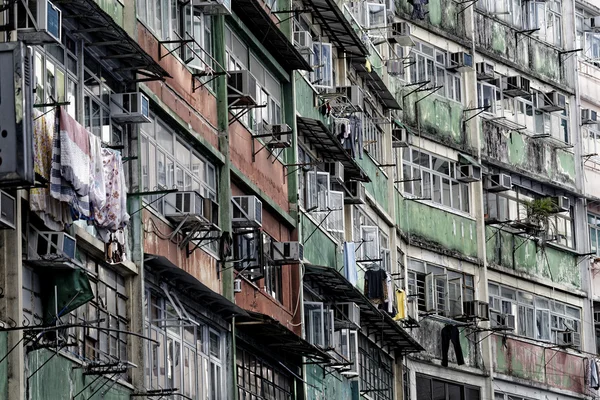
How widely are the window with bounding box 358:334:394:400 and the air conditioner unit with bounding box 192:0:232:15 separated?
31.7ft

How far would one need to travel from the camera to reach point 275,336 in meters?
25.6

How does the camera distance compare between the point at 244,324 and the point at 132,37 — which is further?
the point at 244,324

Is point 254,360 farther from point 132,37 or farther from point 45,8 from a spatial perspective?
point 45,8

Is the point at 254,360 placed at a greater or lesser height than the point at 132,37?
lesser

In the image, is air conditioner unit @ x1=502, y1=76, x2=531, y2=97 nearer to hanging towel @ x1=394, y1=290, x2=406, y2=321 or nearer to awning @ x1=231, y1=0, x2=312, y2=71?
hanging towel @ x1=394, y1=290, x2=406, y2=321

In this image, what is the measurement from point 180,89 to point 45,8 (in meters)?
6.00

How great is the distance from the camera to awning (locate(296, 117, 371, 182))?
92.9ft

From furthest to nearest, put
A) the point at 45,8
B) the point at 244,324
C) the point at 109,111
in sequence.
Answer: the point at 244,324, the point at 109,111, the point at 45,8

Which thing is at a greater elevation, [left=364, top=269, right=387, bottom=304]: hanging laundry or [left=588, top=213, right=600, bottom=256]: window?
[left=588, top=213, right=600, bottom=256]: window

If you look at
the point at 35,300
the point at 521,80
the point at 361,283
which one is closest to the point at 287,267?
the point at 361,283

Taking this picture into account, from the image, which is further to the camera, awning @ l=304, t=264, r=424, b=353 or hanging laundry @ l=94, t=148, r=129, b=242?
awning @ l=304, t=264, r=424, b=353

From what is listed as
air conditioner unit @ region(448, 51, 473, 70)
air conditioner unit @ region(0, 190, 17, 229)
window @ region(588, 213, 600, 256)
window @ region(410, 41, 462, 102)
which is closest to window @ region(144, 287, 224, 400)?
air conditioner unit @ region(0, 190, 17, 229)

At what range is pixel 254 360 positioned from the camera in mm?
25750

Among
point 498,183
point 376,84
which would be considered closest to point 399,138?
point 376,84
